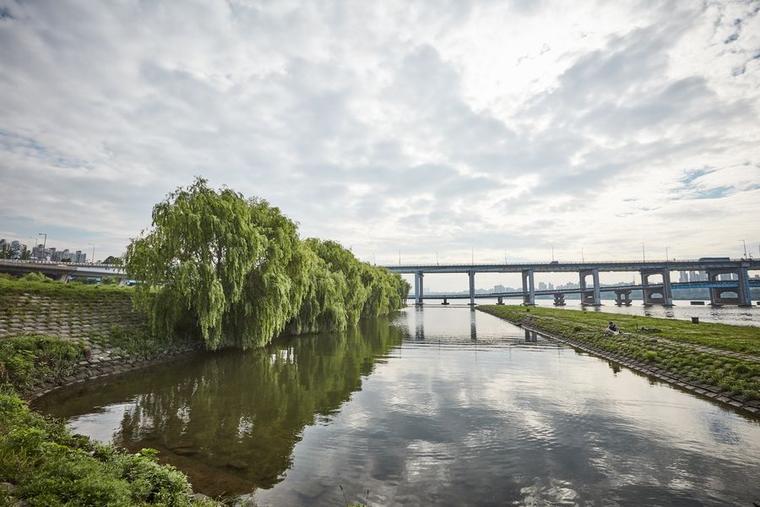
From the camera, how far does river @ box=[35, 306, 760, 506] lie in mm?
9281

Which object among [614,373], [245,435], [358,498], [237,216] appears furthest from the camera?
[237,216]

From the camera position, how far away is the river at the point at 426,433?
9.28m

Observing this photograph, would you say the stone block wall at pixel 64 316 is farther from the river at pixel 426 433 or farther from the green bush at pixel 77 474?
the green bush at pixel 77 474

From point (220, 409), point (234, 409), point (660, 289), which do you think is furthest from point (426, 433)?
point (660, 289)

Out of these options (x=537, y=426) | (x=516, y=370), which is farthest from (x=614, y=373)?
(x=537, y=426)

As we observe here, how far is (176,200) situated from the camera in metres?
27.3

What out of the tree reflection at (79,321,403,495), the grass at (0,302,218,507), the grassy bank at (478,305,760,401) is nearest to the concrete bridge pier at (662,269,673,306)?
the grassy bank at (478,305,760,401)

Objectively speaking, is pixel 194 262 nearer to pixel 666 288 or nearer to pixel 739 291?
pixel 666 288

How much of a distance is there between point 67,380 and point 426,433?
17.9 m

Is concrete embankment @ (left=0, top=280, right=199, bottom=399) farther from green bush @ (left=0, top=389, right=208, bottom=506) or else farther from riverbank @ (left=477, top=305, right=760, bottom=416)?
riverbank @ (left=477, top=305, right=760, bottom=416)

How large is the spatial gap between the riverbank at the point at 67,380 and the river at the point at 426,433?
4.72 feet

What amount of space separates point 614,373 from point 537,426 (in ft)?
43.5

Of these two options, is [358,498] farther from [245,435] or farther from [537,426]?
[537,426]

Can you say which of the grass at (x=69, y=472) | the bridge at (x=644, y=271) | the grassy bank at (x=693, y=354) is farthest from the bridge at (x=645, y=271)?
the grass at (x=69, y=472)
